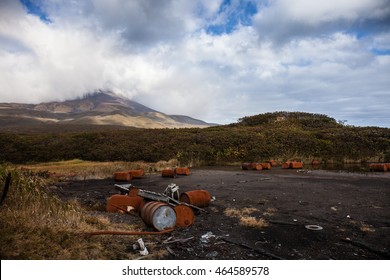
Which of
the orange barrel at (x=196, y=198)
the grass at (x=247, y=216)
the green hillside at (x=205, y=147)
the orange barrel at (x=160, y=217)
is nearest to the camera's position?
the orange barrel at (x=160, y=217)

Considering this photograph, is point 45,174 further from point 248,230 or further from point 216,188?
point 248,230

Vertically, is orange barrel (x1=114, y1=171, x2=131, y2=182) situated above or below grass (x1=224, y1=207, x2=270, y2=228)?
above

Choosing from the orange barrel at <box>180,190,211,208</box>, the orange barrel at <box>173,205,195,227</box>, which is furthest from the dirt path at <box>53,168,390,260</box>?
the orange barrel at <box>180,190,211,208</box>

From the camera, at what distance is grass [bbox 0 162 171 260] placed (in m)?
5.82

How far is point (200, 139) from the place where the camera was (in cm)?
3528

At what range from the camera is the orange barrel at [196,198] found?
35.4 ft

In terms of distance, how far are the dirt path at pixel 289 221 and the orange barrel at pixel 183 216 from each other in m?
0.26

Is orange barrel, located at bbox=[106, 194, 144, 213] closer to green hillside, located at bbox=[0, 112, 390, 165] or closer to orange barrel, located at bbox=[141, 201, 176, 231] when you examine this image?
orange barrel, located at bbox=[141, 201, 176, 231]

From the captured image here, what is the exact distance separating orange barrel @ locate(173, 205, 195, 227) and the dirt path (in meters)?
0.26

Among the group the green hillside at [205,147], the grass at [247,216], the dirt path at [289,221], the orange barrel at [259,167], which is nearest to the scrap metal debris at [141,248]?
the dirt path at [289,221]

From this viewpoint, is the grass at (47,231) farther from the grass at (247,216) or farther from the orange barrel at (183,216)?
the grass at (247,216)

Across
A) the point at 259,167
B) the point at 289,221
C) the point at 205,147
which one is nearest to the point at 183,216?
the point at 289,221

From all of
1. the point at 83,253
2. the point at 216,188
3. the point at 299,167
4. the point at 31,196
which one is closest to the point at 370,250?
the point at 83,253
